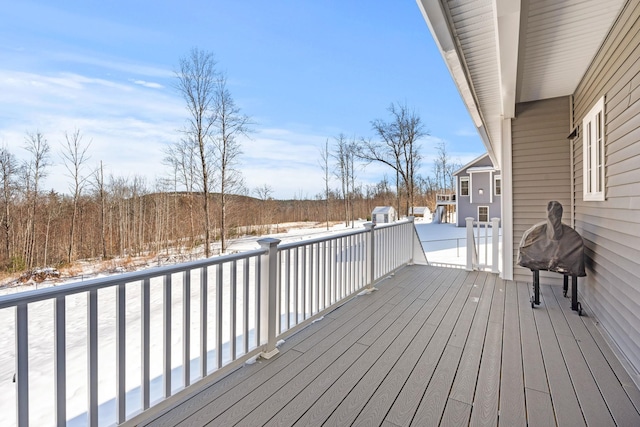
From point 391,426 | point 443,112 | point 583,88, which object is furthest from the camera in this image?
point 443,112

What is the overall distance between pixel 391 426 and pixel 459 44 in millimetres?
2875

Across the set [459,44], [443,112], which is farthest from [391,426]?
[443,112]

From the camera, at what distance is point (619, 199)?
2441mm

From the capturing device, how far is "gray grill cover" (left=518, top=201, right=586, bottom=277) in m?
3.27

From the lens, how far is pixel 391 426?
64.2 inches

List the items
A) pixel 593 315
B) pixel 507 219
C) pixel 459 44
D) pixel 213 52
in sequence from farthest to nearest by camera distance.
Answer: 1. pixel 213 52
2. pixel 507 219
3. pixel 593 315
4. pixel 459 44

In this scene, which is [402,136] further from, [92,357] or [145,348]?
[92,357]

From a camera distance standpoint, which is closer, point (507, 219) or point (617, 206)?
point (617, 206)

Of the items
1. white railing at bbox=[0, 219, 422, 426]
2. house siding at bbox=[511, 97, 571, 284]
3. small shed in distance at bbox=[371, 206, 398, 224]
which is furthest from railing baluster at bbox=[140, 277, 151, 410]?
small shed in distance at bbox=[371, 206, 398, 224]

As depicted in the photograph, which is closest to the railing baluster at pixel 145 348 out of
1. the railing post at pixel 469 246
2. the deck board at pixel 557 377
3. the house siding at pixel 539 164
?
the deck board at pixel 557 377

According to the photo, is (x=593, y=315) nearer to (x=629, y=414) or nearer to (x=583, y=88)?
(x=629, y=414)

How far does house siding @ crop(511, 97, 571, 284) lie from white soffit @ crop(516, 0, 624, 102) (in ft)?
1.56

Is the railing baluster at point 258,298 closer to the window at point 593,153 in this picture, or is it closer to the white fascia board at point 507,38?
the white fascia board at point 507,38

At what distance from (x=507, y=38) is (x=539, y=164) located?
9.81 feet
